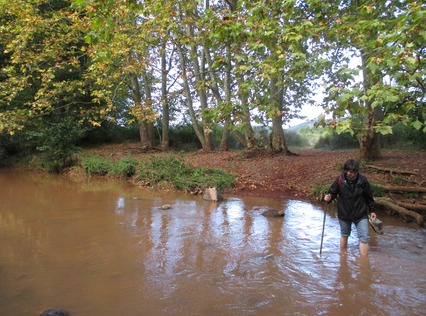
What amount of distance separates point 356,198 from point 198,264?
111 inches

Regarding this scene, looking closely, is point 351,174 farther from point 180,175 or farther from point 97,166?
point 97,166

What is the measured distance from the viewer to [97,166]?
53.1ft

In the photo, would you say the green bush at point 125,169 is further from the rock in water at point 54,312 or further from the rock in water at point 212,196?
the rock in water at point 54,312

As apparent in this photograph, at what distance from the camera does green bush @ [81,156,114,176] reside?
1606 centimetres

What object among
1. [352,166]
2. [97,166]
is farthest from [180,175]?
[352,166]

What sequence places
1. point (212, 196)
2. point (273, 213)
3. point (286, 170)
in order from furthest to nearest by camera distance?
point (286, 170)
point (212, 196)
point (273, 213)

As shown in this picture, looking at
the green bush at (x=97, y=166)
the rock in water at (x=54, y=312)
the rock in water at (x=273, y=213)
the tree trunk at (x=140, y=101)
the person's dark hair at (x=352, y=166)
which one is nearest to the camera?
the rock in water at (x=54, y=312)

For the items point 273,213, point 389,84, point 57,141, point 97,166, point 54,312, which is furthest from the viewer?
point 57,141

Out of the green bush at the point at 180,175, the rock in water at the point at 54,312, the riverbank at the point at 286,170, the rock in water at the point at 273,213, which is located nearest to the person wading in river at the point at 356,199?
the rock in water at the point at 273,213

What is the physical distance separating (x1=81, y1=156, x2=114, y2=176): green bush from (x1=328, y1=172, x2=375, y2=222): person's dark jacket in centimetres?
1215

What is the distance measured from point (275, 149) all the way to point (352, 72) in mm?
11344

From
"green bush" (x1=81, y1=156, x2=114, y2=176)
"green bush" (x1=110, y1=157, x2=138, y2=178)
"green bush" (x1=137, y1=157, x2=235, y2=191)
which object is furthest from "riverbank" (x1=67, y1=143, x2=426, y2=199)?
"green bush" (x1=81, y1=156, x2=114, y2=176)

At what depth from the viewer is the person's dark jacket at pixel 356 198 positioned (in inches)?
220

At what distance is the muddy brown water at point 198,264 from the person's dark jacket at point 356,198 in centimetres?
83
